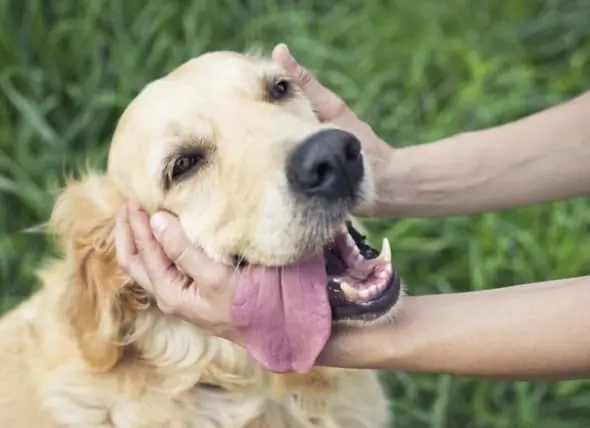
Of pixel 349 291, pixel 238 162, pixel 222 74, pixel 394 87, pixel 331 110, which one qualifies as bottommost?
pixel 394 87

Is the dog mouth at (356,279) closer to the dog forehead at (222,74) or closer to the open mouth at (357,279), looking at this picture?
the open mouth at (357,279)

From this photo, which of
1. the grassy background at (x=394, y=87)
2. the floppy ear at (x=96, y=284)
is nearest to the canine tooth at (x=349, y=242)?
the floppy ear at (x=96, y=284)

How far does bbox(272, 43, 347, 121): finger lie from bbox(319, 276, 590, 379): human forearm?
65 centimetres

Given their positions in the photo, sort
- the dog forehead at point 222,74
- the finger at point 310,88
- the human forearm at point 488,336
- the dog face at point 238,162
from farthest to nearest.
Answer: the finger at point 310,88
the dog forehead at point 222,74
the dog face at point 238,162
the human forearm at point 488,336

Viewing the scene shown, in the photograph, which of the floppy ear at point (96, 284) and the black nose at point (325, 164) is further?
the floppy ear at point (96, 284)

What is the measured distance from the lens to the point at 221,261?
1925 millimetres

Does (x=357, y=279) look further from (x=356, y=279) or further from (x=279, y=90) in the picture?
(x=279, y=90)

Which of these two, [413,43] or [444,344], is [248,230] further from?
[413,43]

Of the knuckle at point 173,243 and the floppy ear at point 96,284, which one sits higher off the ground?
the knuckle at point 173,243

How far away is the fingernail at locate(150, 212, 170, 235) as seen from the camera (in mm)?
1955

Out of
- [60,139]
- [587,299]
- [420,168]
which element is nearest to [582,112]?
[420,168]

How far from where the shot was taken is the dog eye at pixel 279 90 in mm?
2129

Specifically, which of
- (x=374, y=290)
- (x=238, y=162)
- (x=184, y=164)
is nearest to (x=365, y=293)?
(x=374, y=290)

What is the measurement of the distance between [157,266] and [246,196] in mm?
248
